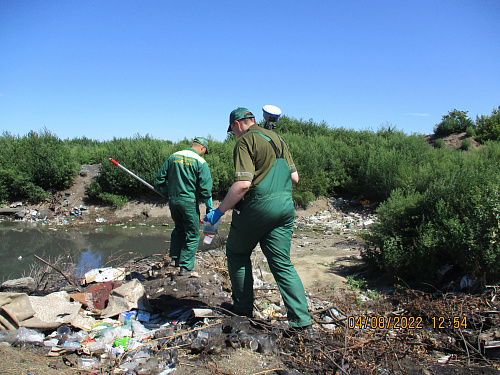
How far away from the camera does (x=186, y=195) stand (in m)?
4.61

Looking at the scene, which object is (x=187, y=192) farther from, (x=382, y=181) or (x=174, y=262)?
(x=382, y=181)

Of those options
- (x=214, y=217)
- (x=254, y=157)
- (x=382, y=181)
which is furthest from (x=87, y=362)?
(x=382, y=181)

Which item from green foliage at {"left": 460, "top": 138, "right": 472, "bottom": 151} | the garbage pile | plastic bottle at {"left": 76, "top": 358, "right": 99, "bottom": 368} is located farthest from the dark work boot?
green foliage at {"left": 460, "top": 138, "right": 472, "bottom": 151}

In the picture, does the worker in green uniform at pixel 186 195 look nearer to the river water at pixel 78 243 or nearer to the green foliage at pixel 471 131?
the river water at pixel 78 243

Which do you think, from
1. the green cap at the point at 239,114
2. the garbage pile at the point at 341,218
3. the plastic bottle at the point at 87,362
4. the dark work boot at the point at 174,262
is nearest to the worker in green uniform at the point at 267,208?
the green cap at the point at 239,114

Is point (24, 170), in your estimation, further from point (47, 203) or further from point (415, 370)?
point (415, 370)

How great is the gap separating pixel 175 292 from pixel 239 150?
2.24m

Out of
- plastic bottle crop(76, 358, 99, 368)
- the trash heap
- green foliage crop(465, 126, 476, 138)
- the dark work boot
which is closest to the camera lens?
plastic bottle crop(76, 358, 99, 368)

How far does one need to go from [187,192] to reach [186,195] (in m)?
0.04

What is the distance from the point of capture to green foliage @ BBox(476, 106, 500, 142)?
75.6ft

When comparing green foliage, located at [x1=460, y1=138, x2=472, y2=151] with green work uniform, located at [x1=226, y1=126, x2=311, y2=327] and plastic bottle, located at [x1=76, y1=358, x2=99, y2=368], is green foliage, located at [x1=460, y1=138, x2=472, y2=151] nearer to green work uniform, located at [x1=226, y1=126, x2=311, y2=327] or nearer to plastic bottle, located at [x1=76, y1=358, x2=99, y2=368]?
green work uniform, located at [x1=226, y1=126, x2=311, y2=327]
